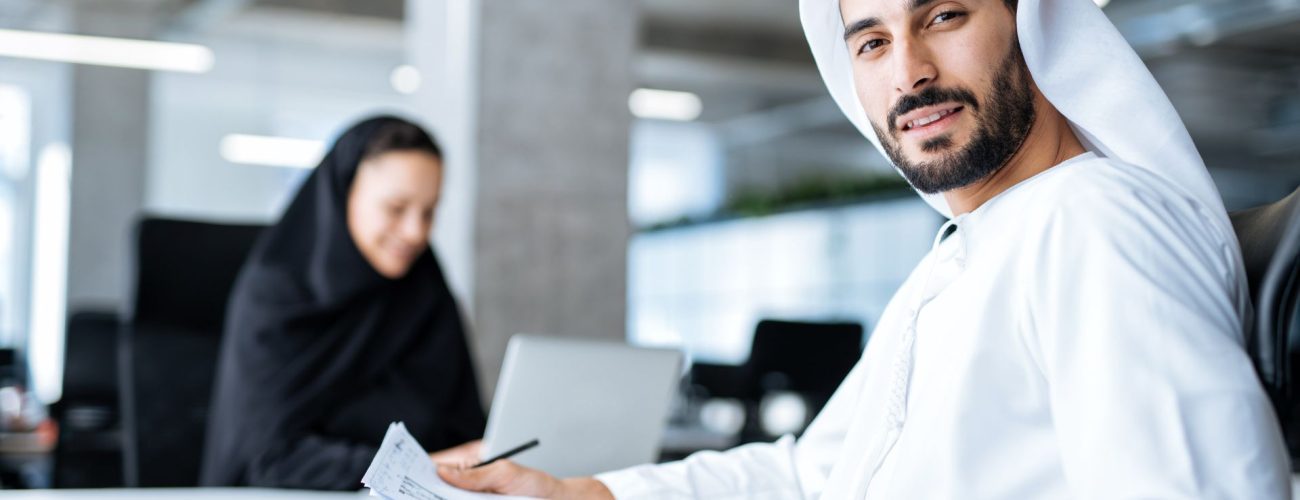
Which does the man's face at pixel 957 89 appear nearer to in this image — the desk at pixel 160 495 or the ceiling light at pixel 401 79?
the desk at pixel 160 495

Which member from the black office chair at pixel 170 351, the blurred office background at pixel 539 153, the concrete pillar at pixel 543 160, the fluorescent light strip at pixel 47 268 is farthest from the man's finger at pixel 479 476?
the fluorescent light strip at pixel 47 268

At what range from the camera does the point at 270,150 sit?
10.6 m

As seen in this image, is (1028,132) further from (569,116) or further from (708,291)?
(708,291)

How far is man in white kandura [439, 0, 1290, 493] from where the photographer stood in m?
0.95

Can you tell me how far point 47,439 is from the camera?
5109 mm

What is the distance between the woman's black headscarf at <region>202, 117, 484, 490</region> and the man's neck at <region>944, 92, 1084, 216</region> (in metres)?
1.63

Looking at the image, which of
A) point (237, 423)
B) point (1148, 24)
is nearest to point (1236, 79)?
point (1148, 24)

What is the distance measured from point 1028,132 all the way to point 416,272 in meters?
1.98

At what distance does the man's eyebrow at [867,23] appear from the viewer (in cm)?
126

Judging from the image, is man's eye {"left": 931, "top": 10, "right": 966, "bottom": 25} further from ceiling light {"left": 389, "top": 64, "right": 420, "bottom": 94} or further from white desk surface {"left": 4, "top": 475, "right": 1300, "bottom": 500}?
ceiling light {"left": 389, "top": 64, "right": 420, "bottom": 94}

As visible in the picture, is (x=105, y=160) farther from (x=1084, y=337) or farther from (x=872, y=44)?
(x=1084, y=337)

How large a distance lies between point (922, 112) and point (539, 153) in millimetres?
3039

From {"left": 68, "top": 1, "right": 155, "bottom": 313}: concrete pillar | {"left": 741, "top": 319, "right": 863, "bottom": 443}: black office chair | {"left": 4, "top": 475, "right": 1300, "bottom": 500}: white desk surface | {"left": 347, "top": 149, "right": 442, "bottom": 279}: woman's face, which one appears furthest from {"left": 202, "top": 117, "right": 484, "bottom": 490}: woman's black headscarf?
{"left": 68, "top": 1, "right": 155, "bottom": 313}: concrete pillar

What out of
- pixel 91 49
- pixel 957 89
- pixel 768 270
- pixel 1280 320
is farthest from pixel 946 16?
pixel 768 270
